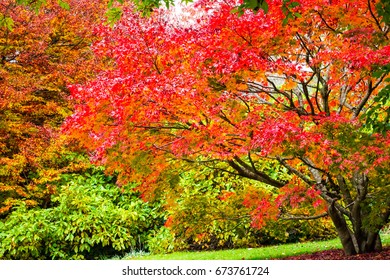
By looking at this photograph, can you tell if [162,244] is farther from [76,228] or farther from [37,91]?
[37,91]

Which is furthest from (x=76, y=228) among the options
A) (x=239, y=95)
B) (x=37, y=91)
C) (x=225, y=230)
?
(x=239, y=95)

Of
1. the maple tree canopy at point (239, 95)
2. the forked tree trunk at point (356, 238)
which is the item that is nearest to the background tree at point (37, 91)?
the maple tree canopy at point (239, 95)

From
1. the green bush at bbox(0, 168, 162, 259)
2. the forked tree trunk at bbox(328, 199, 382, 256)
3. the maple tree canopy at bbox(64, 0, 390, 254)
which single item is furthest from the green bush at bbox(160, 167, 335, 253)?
the maple tree canopy at bbox(64, 0, 390, 254)

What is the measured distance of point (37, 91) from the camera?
36.8 feet

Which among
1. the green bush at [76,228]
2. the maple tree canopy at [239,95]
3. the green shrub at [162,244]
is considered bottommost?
the green shrub at [162,244]

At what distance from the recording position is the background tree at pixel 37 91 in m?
10.0

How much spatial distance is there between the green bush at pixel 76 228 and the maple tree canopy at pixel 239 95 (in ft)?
11.3

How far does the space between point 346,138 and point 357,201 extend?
1.47 metres

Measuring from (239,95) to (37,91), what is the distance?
6608 millimetres

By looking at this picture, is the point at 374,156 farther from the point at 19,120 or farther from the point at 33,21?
the point at 33,21

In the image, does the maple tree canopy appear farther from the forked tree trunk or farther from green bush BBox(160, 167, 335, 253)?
green bush BBox(160, 167, 335, 253)

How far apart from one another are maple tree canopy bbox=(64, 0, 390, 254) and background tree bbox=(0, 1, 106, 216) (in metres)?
4.22

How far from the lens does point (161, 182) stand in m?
6.74

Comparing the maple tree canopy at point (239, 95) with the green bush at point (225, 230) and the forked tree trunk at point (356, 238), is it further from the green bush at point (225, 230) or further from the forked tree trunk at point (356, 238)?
the green bush at point (225, 230)
